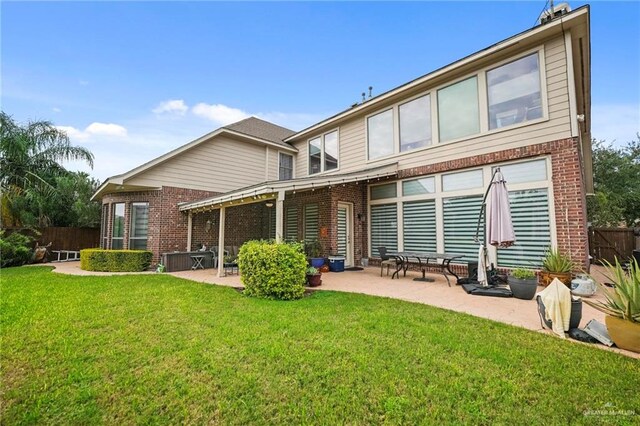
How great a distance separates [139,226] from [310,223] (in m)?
6.32

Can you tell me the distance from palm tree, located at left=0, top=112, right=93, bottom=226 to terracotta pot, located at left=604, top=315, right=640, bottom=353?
67.3 feet

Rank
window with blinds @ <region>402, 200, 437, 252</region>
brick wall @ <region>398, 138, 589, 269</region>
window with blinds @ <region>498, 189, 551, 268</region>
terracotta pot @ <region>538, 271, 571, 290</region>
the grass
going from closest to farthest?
the grass → terracotta pot @ <region>538, 271, 571, 290</region> → brick wall @ <region>398, 138, 589, 269</region> → window with blinds @ <region>498, 189, 551, 268</region> → window with blinds @ <region>402, 200, 437, 252</region>

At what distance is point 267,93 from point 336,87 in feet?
11.4

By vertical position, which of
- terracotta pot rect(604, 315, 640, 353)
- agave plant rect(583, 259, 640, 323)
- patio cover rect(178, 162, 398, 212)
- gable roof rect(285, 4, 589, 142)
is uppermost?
gable roof rect(285, 4, 589, 142)

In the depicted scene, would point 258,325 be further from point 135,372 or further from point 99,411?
point 99,411

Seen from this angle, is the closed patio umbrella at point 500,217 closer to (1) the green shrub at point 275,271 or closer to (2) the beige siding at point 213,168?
(1) the green shrub at point 275,271

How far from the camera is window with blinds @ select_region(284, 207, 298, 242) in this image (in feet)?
37.6

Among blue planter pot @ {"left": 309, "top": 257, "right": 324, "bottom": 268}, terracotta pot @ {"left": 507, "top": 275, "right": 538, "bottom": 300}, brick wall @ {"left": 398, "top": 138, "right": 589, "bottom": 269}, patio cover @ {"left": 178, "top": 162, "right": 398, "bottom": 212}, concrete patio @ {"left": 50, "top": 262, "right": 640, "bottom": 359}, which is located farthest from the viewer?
blue planter pot @ {"left": 309, "top": 257, "right": 324, "bottom": 268}

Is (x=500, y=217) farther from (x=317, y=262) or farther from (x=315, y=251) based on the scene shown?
(x=315, y=251)

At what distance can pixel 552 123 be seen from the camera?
664 cm

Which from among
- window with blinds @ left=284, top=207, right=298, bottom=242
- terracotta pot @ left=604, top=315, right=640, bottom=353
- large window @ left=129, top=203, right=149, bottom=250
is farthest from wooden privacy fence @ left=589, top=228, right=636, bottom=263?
large window @ left=129, top=203, right=149, bottom=250

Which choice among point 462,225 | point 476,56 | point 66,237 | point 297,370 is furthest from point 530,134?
point 66,237

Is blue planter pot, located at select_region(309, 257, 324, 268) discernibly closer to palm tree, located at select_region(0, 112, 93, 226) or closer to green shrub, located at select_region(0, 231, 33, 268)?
green shrub, located at select_region(0, 231, 33, 268)

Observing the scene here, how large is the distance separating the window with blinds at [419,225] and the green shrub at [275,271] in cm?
465
